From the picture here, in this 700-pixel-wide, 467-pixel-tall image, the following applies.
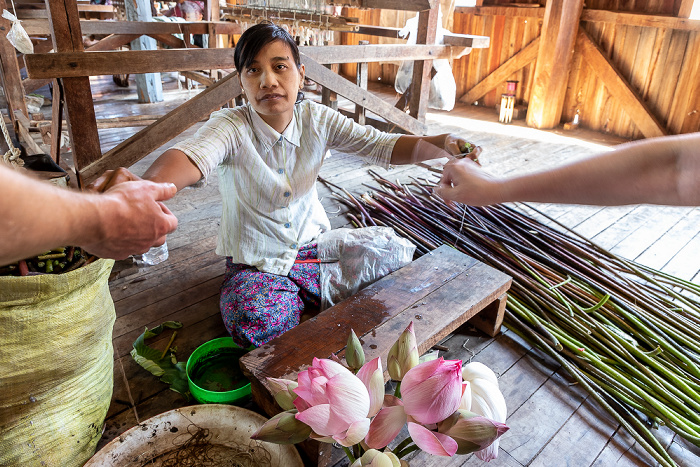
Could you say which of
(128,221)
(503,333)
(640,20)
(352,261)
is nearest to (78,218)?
(128,221)

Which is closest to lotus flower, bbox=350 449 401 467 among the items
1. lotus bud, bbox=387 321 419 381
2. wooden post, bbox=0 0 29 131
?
lotus bud, bbox=387 321 419 381

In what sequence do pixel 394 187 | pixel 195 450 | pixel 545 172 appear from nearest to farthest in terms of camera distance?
pixel 545 172, pixel 195 450, pixel 394 187

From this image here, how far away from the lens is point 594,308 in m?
2.18

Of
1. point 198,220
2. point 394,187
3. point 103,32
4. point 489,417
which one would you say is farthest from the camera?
point 103,32

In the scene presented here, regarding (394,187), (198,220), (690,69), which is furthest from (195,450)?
(690,69)

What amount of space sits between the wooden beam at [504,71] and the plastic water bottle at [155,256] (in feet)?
19.4

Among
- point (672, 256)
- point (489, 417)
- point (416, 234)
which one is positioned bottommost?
point (672, 256)

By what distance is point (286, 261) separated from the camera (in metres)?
2.09

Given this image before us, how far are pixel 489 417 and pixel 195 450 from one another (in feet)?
3.25

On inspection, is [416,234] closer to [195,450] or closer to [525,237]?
[525,237]

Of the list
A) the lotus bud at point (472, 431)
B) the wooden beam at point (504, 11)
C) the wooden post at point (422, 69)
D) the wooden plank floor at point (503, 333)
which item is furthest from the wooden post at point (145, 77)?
the lotus bud at point (472, 431)

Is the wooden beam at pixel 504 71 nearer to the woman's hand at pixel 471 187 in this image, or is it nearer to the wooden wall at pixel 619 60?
the wooden wall at pixel 619 60

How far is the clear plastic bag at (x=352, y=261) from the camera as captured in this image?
2.16 m

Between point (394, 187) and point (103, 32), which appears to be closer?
point (394, 187)
